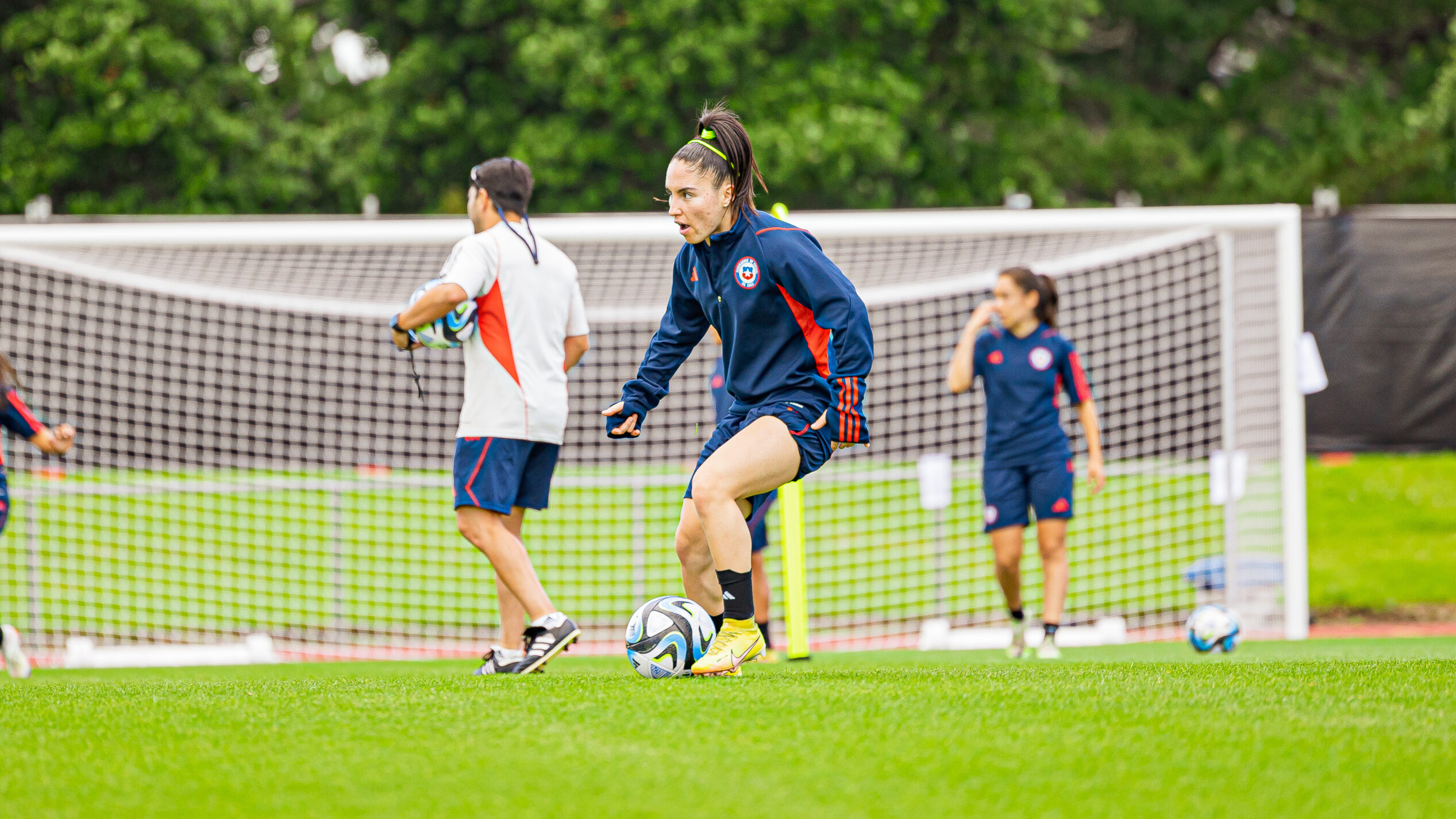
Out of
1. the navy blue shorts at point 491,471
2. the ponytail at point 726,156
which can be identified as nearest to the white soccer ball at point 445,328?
the navy blue shorts at point 491,471

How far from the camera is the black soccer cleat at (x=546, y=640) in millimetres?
4910

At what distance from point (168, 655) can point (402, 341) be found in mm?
4755

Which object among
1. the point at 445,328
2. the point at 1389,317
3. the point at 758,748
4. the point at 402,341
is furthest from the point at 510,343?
the point at 1389,317

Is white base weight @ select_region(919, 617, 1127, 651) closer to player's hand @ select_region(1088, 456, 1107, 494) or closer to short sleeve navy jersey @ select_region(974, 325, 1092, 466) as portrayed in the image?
player's hand @ select_region(1088, 456, 1107, 494)

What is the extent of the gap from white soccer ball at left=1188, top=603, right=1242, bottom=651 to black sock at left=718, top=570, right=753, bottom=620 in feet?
12.2

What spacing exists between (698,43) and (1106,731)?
18283mm

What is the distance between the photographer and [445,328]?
4.98 m

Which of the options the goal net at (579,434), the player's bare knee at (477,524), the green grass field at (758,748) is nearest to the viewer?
the green grass field at (758,748)

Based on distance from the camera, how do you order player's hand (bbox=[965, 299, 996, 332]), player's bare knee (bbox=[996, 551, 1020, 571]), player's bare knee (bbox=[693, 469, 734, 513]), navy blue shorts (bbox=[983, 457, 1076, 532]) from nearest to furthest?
player's bare knee (bbox=[693, 469, 734, 513])
navy blue shorts (bbox=[983, 457, 1076, 532])
player's bare knee (bbox=[996, 551, 1020, 571])
player's hand (bbox=[965, 299, 996, 332])

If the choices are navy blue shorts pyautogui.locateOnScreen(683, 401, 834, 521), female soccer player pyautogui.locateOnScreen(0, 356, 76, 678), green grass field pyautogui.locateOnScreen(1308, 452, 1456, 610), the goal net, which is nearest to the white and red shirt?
navy blue shorts pyautogui.locateOnScreen(683, 401, 834, 521)

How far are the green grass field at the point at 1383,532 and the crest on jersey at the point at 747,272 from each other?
766cm

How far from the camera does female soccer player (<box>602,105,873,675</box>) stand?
13.4ft

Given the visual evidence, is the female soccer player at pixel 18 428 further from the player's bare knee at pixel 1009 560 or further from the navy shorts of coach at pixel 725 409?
the player's bare knee at pixel 1009 560

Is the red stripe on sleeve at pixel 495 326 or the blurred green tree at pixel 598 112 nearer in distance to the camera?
the red stripe on sleeve at pixel 495 326
